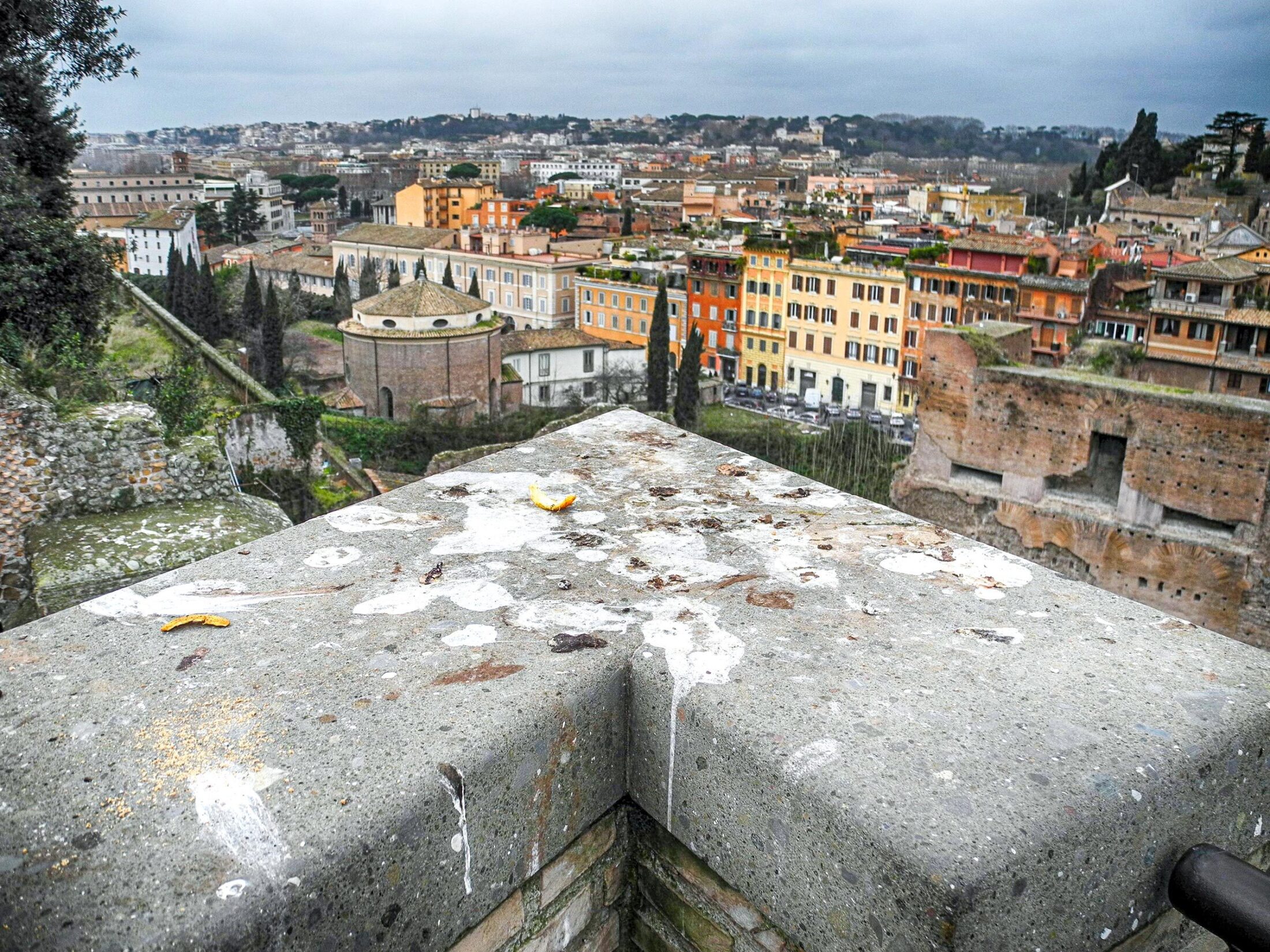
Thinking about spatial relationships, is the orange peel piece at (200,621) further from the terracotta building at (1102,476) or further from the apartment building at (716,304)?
the apartment building at (716,304)

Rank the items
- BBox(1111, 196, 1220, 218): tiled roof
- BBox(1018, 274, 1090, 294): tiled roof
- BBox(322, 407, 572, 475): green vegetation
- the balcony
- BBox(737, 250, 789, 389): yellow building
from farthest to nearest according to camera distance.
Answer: BBox(1111, 196, 1220, 218): tiled roof, BBox(737, 250, 789, 389): yellow building, BBox(1018, 274, 1090, 294): tiled roof, BBox(322, 407, 572, 475): green vegetation, the balcony

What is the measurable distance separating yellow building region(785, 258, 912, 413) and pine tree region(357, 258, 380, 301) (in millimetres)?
17543

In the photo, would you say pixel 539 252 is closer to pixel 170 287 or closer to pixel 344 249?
pixel 344 249

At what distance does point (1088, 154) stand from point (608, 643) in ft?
621

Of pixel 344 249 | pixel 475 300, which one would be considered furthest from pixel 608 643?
pixel 344 249

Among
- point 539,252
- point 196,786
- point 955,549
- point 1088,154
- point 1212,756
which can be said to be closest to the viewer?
point 196,786

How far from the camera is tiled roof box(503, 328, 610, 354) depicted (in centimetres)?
3359

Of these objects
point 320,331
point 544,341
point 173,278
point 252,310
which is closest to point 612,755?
point 252,310

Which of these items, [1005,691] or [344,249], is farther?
[344,249]

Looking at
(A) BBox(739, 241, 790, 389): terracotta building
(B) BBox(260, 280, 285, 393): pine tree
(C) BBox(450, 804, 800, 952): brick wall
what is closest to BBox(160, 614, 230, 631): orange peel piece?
(C) BBox(450, 804, 800, 952): brick wall

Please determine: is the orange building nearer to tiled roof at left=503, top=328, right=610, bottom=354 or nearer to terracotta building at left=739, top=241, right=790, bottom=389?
terracotta building at left=739, top=241, right=790, bottom=389

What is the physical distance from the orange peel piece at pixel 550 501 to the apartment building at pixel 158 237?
54.7 m

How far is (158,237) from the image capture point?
52656mm

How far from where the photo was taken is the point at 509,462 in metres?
2.87
